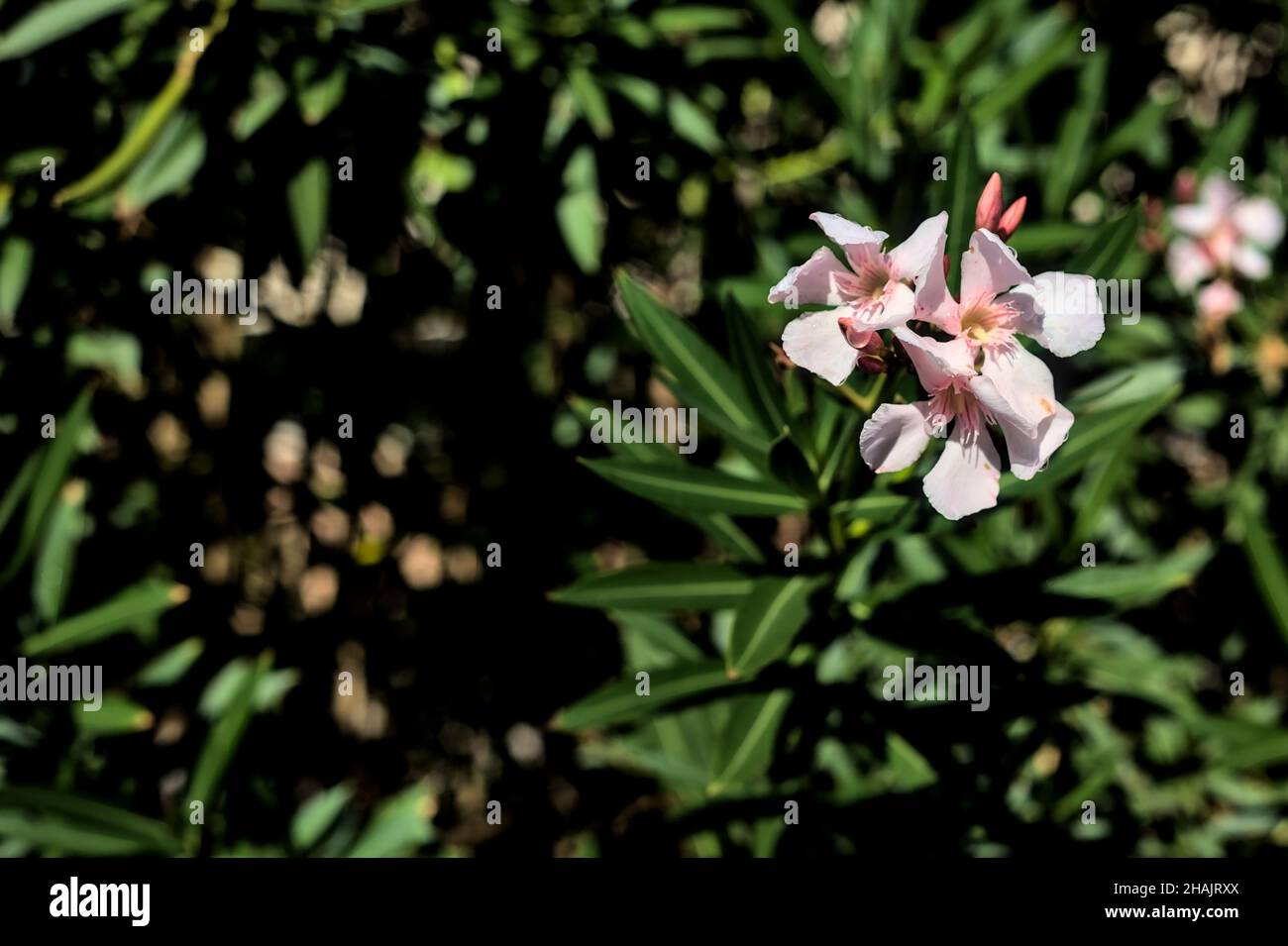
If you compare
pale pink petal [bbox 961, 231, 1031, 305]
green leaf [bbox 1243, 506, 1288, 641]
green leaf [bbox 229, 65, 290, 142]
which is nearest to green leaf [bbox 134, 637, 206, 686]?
green leaf [bbox 229, 65, 290, 142]

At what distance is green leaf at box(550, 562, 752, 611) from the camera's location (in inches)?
53.7

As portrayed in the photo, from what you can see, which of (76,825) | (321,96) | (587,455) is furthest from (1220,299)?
(76,825)

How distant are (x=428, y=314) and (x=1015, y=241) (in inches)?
41.9

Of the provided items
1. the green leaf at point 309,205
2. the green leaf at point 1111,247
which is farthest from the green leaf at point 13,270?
the green leaf at point 1111,247

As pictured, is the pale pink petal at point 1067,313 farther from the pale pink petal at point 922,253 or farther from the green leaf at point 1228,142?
the green leaf at point 1228,142

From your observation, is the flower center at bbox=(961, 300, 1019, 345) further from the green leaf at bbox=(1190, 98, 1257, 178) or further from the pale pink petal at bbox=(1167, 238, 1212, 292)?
the green leaf at bbox=(1190, 98, 1257, 178)

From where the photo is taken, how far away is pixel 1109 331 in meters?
2.23

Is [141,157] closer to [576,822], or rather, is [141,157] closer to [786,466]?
[786,466]

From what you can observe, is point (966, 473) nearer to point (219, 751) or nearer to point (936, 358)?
point (936, 358)

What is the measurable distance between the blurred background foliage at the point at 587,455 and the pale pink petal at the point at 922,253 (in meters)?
0.22

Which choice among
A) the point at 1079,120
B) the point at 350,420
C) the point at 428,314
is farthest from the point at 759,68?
the point at 350,420

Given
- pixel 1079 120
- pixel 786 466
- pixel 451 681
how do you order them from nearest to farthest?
pixel 786 466 < pixel 1079 120 < pixel 451 681

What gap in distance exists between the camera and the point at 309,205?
1597 mm

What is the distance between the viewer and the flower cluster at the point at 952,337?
3.26 feet
